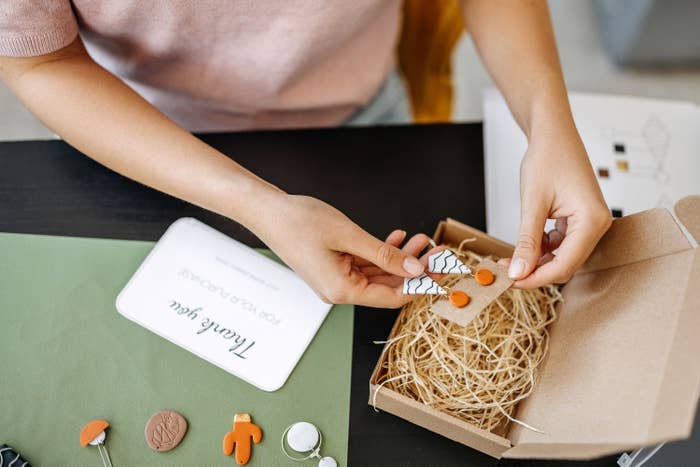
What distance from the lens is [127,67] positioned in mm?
836

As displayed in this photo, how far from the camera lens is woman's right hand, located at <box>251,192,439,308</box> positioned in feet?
2.11

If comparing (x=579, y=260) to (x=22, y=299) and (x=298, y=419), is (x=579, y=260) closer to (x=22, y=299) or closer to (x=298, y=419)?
(x=298, y=419)

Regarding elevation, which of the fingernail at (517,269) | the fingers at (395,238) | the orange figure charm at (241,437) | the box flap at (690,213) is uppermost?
the box flap at (690,213)

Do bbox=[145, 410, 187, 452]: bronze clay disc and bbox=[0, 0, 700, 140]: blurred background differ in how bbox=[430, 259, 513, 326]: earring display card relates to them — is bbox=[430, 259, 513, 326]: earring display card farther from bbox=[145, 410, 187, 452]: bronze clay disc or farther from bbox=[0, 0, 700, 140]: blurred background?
bbox=[0, 0, 700, 140]: blurred background

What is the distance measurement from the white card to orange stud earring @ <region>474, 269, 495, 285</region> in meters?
0.21

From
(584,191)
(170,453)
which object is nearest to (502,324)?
(584,191)

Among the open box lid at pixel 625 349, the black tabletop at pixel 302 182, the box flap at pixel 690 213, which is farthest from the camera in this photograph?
the black tabletop at pixel 302 182

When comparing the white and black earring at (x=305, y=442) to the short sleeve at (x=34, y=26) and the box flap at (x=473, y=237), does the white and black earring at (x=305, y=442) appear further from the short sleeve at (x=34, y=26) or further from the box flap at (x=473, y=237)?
the short sleeve at (x=34, y=26)

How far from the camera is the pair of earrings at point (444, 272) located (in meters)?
0.62

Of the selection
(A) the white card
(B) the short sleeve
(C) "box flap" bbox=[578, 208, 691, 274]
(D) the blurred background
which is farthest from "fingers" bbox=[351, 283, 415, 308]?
(D) the blurred background

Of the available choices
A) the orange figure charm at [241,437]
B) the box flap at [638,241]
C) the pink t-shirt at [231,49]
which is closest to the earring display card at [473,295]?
the box flap at [638,241]

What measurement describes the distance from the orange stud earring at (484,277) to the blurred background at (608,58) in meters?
1.18

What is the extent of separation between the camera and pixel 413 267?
65cm

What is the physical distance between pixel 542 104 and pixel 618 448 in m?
0.43
